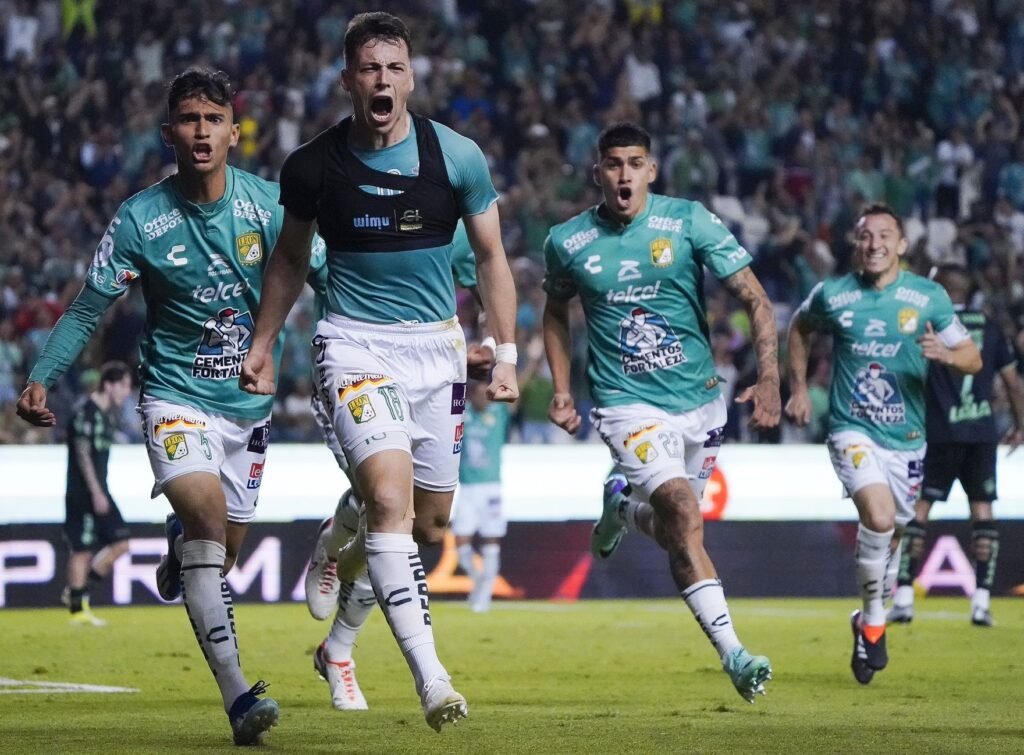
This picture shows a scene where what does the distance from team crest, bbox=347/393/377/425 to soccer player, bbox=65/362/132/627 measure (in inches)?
363

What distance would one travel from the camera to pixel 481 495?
17.6 meters

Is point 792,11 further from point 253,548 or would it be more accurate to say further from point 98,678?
point 98,678

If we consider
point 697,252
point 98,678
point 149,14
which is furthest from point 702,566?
point 149,14

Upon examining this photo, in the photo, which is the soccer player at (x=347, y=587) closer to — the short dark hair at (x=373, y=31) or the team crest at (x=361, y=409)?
the team crest at (x=361, y=409)

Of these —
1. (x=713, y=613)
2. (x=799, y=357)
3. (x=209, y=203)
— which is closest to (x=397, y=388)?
(x=209, y=203)

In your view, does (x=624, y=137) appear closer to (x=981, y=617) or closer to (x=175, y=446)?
(x=175, y=446)

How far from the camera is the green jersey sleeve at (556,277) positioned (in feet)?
33.2

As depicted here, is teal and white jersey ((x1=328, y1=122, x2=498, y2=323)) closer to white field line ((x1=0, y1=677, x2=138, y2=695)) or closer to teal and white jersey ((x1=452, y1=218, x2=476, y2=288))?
teal and white jersey ((x1=452, y1=218, x2=476, y2=288))

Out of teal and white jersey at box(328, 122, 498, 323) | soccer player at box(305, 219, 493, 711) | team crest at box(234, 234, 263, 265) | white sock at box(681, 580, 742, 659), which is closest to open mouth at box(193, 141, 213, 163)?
team crest at box(234, 234, 263, 265)

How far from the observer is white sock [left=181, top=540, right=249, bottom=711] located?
7660 mm

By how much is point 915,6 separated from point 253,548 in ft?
49.2

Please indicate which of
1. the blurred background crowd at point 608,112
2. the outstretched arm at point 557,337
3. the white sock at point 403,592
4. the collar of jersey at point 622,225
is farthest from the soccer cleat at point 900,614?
the white sock at point 403,592

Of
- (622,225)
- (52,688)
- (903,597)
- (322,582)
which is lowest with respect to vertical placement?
(903,597)

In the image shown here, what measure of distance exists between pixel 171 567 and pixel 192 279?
159 cm
